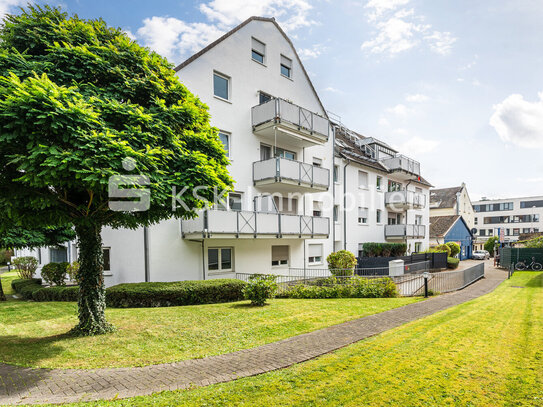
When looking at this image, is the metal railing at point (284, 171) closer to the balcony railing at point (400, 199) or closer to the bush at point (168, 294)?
the bush at point (168, 294)

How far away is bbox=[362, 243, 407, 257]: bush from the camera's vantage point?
24.9m

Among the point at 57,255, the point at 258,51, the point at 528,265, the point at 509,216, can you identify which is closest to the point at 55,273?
the point at 57,255

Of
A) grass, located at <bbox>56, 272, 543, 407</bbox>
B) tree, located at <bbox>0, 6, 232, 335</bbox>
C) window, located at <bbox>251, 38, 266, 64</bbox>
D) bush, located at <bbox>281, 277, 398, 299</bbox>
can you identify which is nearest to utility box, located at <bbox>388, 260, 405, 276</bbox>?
bush, located at <bbox>281, 277, 398, 299</bbox>

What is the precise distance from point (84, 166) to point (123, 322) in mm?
4862

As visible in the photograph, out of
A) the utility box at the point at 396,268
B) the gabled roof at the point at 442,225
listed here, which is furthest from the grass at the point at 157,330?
the gabled roof at the point at 442,225

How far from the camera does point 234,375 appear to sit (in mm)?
5016

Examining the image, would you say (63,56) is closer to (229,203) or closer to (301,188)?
(229,203)

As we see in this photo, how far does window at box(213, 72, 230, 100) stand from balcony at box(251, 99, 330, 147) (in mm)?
1740

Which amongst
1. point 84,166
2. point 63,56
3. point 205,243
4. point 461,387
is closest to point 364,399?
point 461,387

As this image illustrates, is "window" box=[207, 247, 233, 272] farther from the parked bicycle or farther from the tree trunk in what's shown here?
the parked bicycle

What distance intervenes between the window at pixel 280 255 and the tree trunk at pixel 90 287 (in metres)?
11.5

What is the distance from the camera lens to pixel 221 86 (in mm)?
16250

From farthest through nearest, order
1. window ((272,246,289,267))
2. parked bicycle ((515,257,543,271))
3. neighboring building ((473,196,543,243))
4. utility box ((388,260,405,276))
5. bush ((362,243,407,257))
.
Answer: neighboring building ((473,196,543,243)) < parked bicycle ((515,257,543,271)) < bush ((362,243,407,257)) < window ((272,246,289,267)) < utility box ((388,260,405,276))

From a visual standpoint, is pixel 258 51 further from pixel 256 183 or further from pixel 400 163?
pixel 400 163
